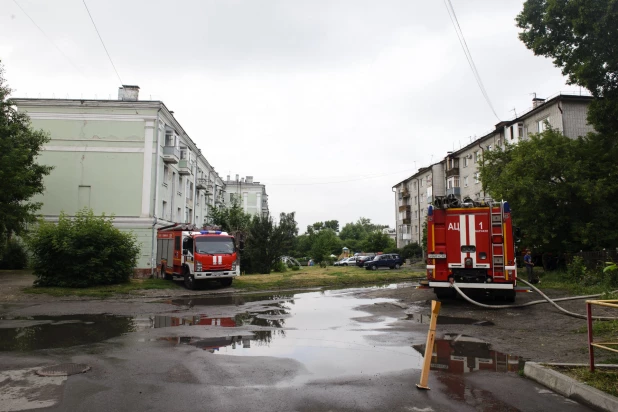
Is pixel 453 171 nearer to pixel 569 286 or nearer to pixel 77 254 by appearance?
pixel 569 286

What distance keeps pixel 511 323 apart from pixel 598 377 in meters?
6.01

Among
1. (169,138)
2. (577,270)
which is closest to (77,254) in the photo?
(169,138)

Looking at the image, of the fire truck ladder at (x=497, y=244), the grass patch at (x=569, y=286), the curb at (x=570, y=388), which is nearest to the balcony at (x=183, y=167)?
the grass patch at (x=569, y=286)

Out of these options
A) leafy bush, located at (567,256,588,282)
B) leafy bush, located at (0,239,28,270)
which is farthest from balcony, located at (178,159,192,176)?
leafy bush, located at (567,256,588,282)

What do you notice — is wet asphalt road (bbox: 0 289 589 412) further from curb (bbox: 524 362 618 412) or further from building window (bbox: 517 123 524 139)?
building window (bbox: 517 123 524 139)

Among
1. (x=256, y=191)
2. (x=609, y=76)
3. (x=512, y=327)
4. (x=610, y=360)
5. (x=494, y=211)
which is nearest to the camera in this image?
(x=610, y=360)

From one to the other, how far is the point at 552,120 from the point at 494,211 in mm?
26256

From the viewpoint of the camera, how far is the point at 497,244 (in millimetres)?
13602

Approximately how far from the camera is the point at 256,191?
87.9 meters

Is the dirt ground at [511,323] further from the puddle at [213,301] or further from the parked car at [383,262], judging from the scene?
the parked car at [383,262]

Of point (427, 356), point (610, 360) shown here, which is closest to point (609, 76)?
point (610, 360)

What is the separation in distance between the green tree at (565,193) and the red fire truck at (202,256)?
1559 centimetres

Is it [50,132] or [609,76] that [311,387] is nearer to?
[609,76]

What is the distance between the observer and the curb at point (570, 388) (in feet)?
15.7
